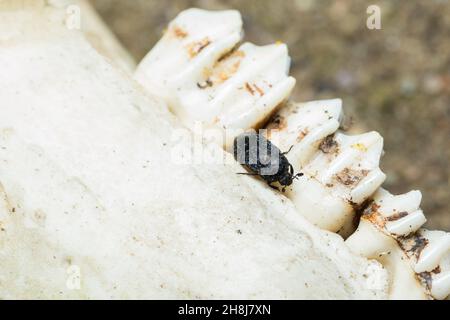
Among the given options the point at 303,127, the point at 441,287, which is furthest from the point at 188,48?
the point at 441,287

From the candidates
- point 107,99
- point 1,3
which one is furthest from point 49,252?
point 1,3

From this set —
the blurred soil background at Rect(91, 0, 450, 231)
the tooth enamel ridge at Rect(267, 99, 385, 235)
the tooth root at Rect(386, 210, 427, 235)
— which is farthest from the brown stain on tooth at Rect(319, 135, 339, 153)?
the blurred soil background at Rect(91, 0, 450, 231)

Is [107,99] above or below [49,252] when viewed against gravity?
above

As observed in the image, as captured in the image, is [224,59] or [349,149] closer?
[349,149]

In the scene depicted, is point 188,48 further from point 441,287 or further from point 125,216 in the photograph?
point 441,287

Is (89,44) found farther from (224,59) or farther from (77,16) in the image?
(224,59)

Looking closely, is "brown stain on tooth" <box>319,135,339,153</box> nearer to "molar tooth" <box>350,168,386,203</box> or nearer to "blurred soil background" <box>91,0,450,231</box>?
"molar tooth" <box>350,168,386,203</box>

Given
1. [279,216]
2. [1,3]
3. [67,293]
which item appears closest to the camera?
[67,293]

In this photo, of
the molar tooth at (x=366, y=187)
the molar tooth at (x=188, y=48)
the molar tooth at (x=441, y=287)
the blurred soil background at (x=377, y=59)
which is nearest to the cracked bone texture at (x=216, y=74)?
the molar tooth at (x=188, y=48)
